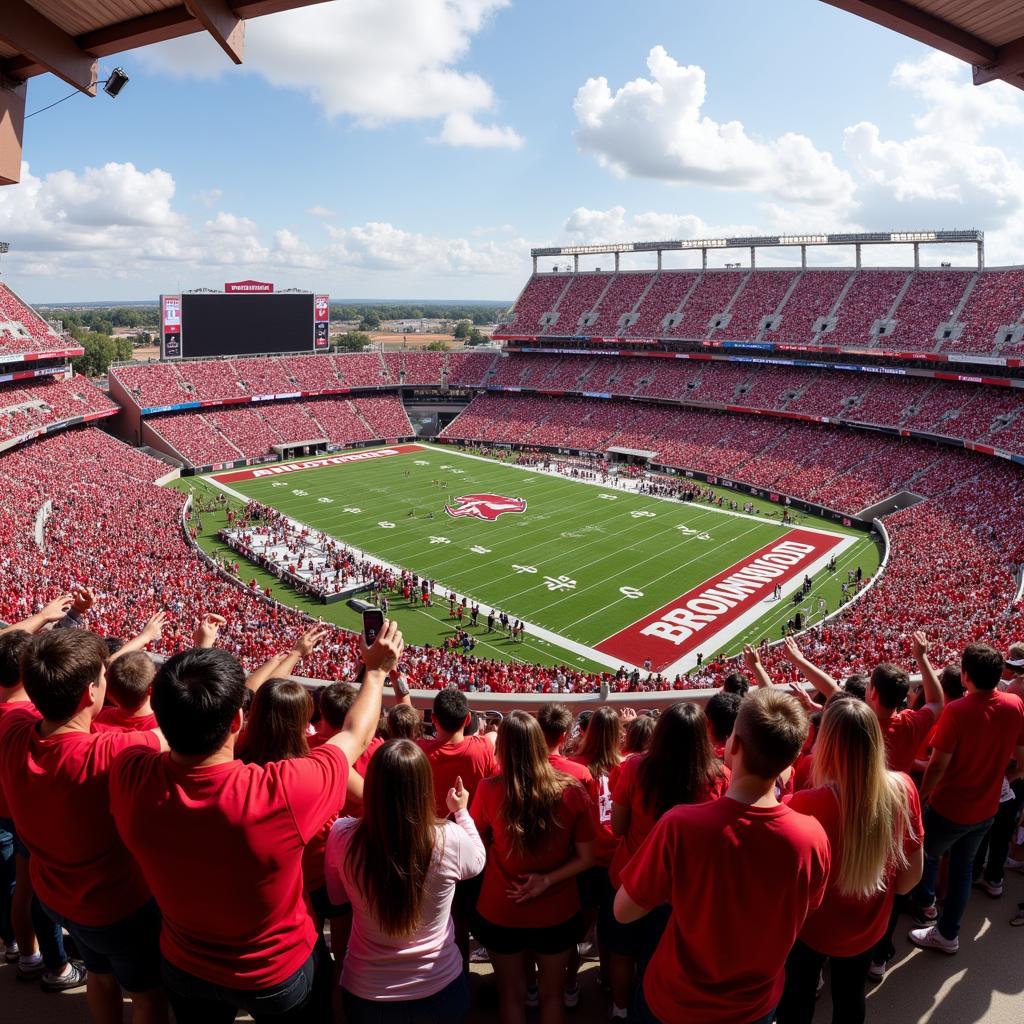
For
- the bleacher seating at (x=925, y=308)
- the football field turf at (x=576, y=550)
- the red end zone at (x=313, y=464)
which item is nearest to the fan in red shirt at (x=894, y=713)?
the football field turf at (x=576, y=550)

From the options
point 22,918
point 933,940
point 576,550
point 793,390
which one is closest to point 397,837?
point 22,918

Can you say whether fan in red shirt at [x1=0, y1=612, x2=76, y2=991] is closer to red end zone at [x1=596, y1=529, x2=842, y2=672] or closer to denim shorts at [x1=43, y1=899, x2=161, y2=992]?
denim shorts at [x1=43, y1=899, x2=161, y2=992]

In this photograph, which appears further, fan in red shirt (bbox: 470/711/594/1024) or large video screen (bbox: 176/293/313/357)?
large video screen (bbox: 176/293/313/357)

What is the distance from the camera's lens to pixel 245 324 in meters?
58.2

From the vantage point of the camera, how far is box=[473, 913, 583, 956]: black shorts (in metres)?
3.74

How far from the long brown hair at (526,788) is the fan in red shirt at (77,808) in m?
1.51

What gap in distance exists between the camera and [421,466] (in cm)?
5131

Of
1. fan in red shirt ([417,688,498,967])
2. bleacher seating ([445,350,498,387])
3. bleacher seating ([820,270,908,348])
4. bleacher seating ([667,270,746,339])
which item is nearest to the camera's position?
fan in red shirt ([417,688,498,967])

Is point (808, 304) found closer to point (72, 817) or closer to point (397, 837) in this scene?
point (397, 837)

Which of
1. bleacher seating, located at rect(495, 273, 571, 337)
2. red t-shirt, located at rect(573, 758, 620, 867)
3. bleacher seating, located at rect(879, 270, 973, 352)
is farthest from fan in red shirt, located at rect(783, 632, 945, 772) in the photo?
bleacher seating, located at rect(495, 273, 571, 337)

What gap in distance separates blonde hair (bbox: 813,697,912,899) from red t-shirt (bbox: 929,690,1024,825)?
1.64 metres

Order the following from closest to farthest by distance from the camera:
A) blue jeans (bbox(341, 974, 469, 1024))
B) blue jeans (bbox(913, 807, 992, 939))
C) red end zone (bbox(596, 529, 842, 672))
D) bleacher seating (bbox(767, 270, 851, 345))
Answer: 1. blue jeans (bbox(341, 974, 469, 1024))
2. blue jeans (bbox(913, 807, 992, 939))
3. red end zone (bbox(596, 529, 842, 672))
4. bleacher seating (bbox(767, 270, 851, 345))

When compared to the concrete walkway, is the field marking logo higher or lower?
lower

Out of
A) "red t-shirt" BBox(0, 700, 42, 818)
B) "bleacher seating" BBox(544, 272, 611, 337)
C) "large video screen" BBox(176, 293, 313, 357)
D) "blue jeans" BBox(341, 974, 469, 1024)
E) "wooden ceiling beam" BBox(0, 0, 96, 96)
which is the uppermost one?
"bleacher seating" BBox(544, 272, 611, 337)
